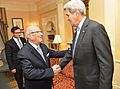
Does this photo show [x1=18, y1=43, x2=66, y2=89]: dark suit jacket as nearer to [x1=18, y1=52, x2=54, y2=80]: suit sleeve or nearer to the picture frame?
[x1=18, y1=52, x2=54, y2=80]: suit sleeve

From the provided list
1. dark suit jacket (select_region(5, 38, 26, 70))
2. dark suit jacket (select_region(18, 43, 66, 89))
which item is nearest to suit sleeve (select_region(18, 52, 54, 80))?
dark suit jacket (select_region(18, 43, 66, 89))

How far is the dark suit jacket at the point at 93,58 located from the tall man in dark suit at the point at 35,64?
1.18 feet

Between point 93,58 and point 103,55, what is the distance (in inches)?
4.3

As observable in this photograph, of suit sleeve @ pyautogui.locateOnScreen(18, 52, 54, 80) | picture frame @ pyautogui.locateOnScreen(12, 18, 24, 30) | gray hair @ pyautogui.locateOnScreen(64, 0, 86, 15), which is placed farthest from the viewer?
picture frame @ pyautogui.locateOnScreen(12, 18, 24, 30)

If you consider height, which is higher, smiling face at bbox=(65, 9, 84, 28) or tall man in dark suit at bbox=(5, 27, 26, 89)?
smiling face at bbox=(65, 9, 84, 28)

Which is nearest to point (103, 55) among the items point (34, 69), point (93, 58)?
point (93, 58)

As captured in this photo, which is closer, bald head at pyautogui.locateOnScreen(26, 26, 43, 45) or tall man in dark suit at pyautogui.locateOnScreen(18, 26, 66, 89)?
tall man in dark suit at pyautogui.locateOnScreen(18, 26, 66, 89)

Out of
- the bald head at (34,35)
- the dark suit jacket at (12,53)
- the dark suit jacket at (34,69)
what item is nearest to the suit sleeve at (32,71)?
the dark suit jacket at (34,69)

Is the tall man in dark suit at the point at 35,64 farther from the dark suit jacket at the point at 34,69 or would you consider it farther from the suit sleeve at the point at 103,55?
the suit sleeve at the point at 103,55

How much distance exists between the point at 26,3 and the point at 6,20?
3.74ft

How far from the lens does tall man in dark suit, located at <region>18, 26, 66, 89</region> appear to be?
1.64 meters

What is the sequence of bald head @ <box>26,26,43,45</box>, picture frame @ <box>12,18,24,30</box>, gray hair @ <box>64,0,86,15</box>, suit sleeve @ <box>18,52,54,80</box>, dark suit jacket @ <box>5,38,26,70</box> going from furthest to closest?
picture frame @ <box>12,18,24,30</box>, dark suit jacket @ <box>5,38,26,70</box>, bald head @ <box>26,26,43,45</box>, suit sleeve @ <box>18,52,54,80</box>, gray hair @ <box>64,0,86,15</box>

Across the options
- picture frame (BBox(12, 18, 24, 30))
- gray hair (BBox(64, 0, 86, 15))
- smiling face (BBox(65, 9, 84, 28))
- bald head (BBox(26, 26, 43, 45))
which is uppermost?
picture frame (BBox(12, 18, 24, 30))

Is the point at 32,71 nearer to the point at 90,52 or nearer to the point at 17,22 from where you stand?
the point at 90,52
